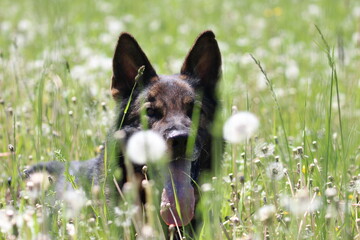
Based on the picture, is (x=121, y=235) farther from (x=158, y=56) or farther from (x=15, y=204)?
(x=158, y=56)

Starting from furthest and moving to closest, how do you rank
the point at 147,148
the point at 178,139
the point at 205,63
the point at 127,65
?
1. the point at 205,63
2. the point at 127,65
3. the point at 178,139
4. the point at 147,148

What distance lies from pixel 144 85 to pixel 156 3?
8931 millimetres

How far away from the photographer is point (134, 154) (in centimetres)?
301

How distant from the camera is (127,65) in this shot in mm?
4812

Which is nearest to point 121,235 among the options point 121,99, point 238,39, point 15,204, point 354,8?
point 15,204

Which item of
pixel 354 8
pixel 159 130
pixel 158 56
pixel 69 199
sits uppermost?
pixel 354 8

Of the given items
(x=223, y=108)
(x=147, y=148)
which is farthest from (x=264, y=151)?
(x=223, y=108)

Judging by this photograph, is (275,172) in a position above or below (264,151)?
below

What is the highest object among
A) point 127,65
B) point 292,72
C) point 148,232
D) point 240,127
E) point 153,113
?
point 292,72

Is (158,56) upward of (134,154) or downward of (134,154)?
upward

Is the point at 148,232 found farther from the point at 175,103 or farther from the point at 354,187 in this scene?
the point at 175,103

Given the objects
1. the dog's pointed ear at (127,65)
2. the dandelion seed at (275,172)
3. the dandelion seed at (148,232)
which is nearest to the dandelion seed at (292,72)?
the dog's pointed ear at (127,65)

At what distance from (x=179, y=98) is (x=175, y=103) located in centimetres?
5

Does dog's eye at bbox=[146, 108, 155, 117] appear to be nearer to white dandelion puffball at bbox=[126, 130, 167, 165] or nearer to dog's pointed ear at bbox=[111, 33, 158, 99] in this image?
dog's pointed ear at bbox=[111, 33, 158, 99]
